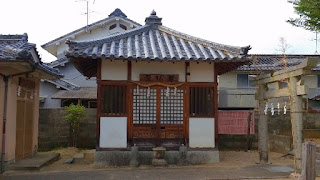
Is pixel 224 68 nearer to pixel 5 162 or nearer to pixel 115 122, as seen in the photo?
pixel 115 122

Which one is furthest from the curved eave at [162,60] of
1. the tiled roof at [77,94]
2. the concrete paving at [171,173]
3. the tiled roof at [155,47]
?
the tiled roof at [77,94]

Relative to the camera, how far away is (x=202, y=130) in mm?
14469

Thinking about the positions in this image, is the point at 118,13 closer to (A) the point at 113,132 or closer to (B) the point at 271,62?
(B) the point at 271,62

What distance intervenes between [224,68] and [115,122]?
552 cm

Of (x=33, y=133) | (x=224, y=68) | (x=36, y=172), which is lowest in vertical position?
(x=36, y=172)

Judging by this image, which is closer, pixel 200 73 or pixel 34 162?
pixel 34 162

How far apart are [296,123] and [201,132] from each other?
161 inches

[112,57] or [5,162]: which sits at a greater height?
[112,57]

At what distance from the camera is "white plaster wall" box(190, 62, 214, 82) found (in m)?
14.6

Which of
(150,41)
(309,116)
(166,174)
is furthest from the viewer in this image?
(309,116)

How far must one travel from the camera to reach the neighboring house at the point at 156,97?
556 inches

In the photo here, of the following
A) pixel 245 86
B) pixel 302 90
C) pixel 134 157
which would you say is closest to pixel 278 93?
pixel 302 90

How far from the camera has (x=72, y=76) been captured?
29578 mm

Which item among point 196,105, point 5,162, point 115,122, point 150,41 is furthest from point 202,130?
point 5,162
